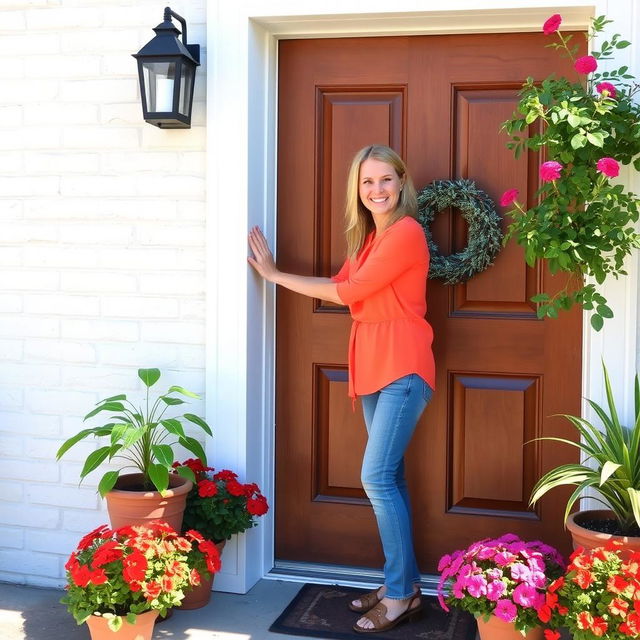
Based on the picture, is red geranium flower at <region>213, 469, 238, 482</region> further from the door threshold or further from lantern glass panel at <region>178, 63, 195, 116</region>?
lantern glass panel at <region>178, 63, 195, 116</region>

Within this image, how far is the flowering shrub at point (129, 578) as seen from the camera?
2.75 m

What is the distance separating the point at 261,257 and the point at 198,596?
1.24 meters

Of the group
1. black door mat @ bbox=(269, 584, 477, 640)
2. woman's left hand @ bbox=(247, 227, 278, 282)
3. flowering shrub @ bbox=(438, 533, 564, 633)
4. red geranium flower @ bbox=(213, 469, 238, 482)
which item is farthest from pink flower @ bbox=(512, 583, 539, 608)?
woman's left hand @ bbox=(247, 227, 278, 282)

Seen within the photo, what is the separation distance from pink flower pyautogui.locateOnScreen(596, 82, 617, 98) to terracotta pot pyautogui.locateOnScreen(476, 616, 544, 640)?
162 centimetres

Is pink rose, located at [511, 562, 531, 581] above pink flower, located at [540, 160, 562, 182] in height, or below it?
below

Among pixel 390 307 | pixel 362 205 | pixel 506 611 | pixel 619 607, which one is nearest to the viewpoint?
pixel 619 607

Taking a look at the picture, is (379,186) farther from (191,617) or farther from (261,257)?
(191,617)

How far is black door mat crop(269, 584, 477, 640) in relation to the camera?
305 centimetres

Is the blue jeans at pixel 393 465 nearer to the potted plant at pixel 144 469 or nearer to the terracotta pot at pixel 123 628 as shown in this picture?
the potted plant at pixel 144 469

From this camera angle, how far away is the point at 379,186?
3.02m

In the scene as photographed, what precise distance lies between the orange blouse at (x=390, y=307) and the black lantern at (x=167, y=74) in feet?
2.78

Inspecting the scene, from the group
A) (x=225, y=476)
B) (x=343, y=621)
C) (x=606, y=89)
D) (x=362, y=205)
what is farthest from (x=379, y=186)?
(x=343, y=621)

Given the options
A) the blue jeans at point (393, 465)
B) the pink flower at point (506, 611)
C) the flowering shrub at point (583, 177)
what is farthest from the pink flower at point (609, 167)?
the pink flower at point (506, 611)

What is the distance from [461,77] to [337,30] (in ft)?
1.62
